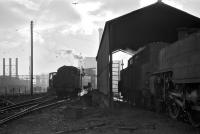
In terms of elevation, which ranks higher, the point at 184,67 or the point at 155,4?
the point at 155,4

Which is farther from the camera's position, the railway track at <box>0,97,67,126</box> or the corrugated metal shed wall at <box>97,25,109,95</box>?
the corrugated metal shed wall at <box>97,25,109,95</box>

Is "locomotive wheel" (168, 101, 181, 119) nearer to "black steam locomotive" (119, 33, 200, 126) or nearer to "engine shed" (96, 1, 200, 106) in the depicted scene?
"black steam locomotive" (119, 33, 200, 126)

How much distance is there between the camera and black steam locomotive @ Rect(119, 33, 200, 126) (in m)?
10.9

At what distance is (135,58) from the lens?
2338 centimetres

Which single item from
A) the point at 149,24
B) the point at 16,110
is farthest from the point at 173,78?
the point at 149,24

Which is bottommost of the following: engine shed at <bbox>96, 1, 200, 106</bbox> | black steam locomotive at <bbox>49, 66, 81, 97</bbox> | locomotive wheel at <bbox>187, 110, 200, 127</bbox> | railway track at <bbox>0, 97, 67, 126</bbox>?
railway track at <bbox>0, 97, 67, 126</bbox>

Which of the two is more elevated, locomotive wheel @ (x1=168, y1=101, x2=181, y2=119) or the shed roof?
the shed roof

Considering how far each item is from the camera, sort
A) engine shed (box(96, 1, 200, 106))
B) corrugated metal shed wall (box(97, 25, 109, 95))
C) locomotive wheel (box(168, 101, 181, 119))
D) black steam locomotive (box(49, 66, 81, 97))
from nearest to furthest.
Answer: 1. locomotive wheel (box(168, 101, 181, 119))
2. engine shed (box(96, 1, 200, 106))
3. corrugated metal shed wall (box(97, 25, 109, 95))
4. black steam locomotive (box(49, 66, 81, 97))

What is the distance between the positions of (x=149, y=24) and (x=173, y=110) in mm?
12527

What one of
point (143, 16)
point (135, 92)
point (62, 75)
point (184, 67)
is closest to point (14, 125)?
point (184, 67)

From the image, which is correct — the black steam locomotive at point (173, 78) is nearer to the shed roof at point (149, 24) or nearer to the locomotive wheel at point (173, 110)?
the locomotive wheel at point (173, 110)

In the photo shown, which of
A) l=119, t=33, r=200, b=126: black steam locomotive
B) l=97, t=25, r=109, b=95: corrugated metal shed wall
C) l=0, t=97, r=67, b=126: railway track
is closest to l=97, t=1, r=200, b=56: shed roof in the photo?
l=97, t=25, r=109, b=95: corrugated metal shed wall

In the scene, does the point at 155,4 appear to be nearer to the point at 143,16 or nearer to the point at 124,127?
the point at 143,16

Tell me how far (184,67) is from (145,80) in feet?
26.0
